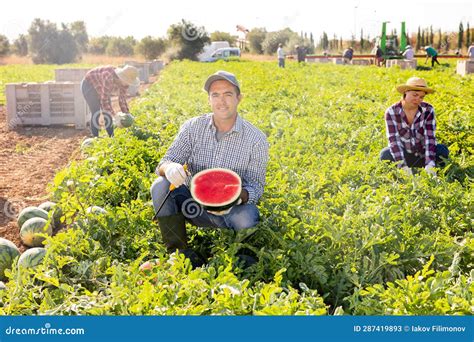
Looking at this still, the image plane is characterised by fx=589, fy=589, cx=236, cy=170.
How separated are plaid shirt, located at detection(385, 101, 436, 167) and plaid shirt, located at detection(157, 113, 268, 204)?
2.10 metres

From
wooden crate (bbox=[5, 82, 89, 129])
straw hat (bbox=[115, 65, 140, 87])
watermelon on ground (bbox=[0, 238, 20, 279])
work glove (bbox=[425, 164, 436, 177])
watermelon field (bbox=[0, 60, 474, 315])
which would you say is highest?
straw hat (bbox=[115, 65, 140, 87])

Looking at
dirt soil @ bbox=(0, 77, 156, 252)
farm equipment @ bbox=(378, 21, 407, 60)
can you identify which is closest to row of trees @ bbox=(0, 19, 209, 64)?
farm equipment @ bbox=(378, 21, 407, 60)

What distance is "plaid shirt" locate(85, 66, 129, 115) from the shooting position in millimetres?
8297

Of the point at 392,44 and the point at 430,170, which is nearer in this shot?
the point at 430,170

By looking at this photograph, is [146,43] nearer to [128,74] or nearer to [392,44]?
[392,44]

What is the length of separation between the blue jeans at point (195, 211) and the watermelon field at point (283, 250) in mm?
115

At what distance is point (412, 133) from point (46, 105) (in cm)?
744

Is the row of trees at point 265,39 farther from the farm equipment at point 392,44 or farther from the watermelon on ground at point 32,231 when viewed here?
the watermelon on ground at point 32,231

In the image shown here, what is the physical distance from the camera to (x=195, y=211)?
4.12 metres

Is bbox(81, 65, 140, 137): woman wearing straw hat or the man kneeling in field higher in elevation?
bbox(81, 65, 140, 137): woman wearing straw hat

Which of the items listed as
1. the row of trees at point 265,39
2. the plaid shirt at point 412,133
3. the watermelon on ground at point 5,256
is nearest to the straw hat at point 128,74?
the plaid shirt at point 412,133

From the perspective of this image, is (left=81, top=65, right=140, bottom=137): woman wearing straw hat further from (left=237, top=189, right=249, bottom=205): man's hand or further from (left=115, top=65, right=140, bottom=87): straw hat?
(left=237, top=189, right=249, bottom=205): man's hand

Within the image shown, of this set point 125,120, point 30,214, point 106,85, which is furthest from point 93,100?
point 30,214

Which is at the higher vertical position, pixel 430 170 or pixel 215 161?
pixel 215 161
